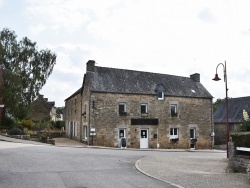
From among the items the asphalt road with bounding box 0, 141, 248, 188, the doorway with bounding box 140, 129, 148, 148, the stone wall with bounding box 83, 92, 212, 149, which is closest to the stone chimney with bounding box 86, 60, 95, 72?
the stone wall with bounding box 83, 92, 212, 149

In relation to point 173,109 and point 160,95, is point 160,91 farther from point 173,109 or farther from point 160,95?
point 173,109

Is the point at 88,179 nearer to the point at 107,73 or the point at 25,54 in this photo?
the point at 107,73

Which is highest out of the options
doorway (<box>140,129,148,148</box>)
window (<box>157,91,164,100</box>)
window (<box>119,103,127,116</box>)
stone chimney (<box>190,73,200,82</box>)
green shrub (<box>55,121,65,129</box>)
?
stone chimney (<box>190,73,200,82</box>)

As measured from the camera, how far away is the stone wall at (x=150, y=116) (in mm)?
27688

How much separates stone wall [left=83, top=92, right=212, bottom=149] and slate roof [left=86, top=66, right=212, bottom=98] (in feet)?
2.07

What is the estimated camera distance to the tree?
30234mm

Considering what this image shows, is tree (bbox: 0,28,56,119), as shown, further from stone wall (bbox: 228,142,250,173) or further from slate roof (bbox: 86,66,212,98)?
stone wall (bbox: 228,142,250,173)

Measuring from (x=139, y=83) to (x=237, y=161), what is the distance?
19513 millimetres

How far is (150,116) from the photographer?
2984cm

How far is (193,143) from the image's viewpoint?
31594 mm

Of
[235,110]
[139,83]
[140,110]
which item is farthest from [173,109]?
[235,110]

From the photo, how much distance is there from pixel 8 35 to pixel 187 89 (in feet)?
73.3

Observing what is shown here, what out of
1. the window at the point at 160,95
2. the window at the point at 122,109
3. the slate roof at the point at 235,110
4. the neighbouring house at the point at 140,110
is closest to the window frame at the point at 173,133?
the neighbouring house at the point at 140,110

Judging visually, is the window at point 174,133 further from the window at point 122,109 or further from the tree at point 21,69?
the tree at point 21,69
